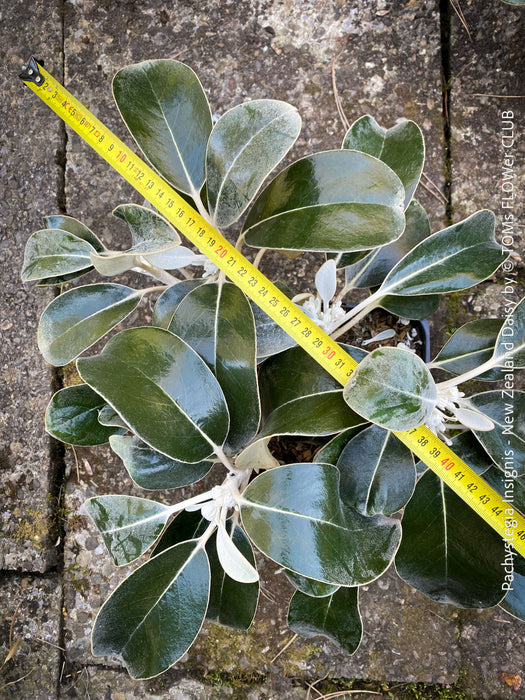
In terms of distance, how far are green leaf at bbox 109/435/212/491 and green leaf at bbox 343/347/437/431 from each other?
1.15 feet

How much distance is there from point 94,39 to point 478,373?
1271mm

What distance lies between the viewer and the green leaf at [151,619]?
3.11ft

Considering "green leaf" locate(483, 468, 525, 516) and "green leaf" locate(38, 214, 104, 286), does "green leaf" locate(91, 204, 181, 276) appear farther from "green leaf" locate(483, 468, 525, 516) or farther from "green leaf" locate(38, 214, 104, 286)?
"green leaf" locate(483, 468, 525, 516)

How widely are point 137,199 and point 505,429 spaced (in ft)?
3.34

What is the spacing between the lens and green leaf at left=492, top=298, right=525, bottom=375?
96 centimetres

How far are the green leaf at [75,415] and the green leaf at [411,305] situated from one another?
59 cm

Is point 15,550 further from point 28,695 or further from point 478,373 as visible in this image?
point 478,373

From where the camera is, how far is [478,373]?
1.01 metres

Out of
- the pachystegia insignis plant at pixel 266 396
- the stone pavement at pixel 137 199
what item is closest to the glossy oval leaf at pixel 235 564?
the pachystegia insignis plant at pixel 266 396

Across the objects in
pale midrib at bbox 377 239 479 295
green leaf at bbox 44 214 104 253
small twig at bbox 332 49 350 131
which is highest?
small twig at bbox 332 49 350 131

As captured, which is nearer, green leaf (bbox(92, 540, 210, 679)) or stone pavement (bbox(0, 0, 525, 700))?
green leaf (bbox(92, 540, 210, 679))

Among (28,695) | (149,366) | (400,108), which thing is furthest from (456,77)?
(28,695)

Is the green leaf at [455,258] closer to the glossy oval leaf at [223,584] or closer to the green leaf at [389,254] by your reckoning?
the green leaf at [389,254]

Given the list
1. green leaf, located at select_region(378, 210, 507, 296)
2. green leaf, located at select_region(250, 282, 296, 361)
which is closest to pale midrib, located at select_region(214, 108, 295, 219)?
green leaf, located at select_region(250, 282, 296, 361)
